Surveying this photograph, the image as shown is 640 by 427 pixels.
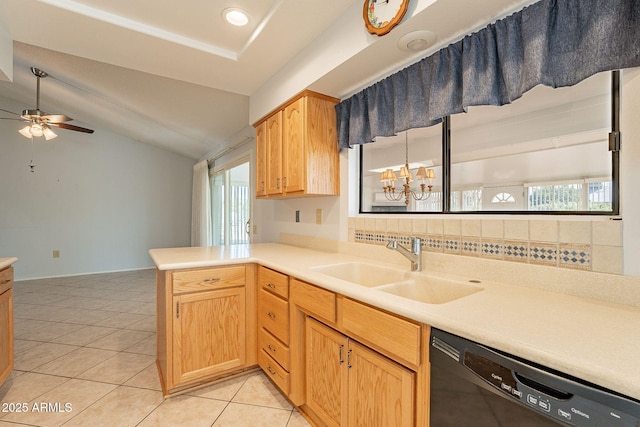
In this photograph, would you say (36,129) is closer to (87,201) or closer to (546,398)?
(87,201)

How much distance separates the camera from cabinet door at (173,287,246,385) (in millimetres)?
1767

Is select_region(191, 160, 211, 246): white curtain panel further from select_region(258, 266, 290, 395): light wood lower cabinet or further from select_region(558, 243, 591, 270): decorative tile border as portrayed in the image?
select_region(558, 243, 591, 270): decorative tile border

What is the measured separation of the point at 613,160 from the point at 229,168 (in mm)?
4257

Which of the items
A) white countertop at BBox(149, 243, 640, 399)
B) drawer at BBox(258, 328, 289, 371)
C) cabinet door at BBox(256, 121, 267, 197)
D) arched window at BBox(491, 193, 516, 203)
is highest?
cabinet door at BBox(256, 121, 267, 197)

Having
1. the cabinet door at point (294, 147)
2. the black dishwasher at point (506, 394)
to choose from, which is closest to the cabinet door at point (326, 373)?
the black dishwasher at point (506, 394)

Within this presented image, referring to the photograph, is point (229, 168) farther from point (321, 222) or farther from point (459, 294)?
point (459, 294)

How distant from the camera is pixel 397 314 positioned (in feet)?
3.37

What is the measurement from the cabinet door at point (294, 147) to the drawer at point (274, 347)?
1022 millimetres

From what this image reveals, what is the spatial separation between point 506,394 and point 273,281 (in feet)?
Result: 4.29

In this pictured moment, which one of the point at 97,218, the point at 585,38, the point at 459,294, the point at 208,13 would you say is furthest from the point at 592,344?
the point at 97,218

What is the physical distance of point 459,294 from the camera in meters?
1.34

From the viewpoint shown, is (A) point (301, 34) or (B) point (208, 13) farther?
(A) point (301, 34)

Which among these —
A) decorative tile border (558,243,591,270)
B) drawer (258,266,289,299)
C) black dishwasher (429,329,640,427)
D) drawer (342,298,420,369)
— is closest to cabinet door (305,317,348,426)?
drawer (342,298,420,369)

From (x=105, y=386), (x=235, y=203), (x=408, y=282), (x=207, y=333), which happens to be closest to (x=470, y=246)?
(x=408, y=282)
